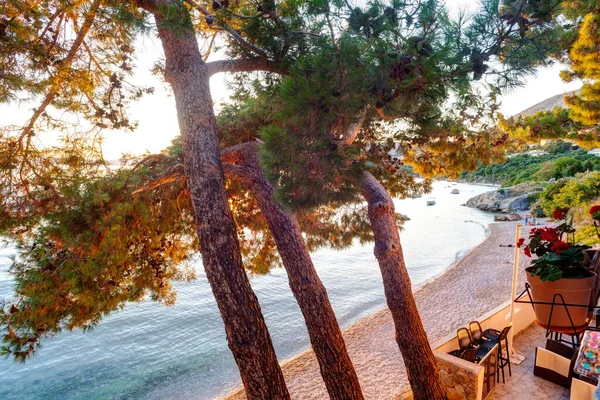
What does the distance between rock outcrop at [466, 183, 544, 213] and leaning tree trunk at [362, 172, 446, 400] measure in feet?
92.1

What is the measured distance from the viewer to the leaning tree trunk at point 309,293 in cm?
281

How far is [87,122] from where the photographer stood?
3.11 m

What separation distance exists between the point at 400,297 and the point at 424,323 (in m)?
7.45

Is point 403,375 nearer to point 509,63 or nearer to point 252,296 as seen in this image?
point 252,296

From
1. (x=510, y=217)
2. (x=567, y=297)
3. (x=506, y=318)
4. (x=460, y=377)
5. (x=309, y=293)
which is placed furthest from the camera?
(x=510, y=217)

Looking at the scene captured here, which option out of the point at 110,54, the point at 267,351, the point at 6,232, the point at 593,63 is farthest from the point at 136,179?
the point at 593,63

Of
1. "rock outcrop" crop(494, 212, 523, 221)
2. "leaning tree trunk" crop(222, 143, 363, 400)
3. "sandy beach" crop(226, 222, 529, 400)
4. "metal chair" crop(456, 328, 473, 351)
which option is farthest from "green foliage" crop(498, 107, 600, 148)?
"rock outcrop" crop(494, 212, 523, 221)

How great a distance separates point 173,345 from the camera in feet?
35.4

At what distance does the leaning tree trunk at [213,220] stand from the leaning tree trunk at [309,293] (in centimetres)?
63

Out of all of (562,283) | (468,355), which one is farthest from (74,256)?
(468,355)

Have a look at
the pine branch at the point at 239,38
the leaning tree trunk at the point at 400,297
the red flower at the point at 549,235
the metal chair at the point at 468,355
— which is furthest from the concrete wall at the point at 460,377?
the pine branch at the point at 239,38

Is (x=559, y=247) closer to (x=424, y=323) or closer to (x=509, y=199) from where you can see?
(x=424, y=323)

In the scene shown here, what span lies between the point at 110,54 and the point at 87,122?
69 centimetres

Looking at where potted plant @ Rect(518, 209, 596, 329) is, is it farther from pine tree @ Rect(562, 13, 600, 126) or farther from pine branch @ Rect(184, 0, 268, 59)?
pine branch @ Rect(184, 0, 268, 59)
